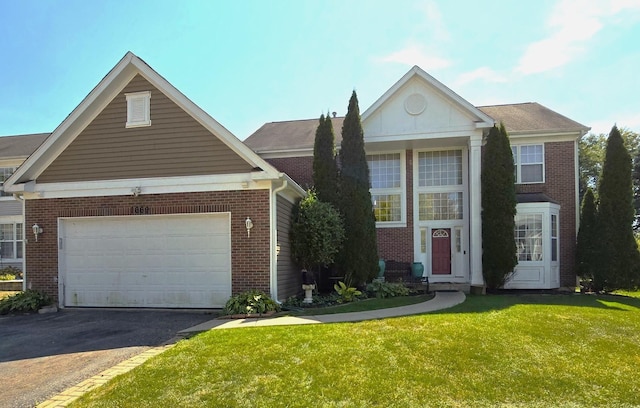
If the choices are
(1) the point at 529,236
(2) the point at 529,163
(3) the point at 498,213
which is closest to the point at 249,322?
(3) the point at 498,213

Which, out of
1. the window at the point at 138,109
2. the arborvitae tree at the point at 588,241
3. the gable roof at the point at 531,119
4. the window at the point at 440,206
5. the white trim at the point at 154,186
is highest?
the gable roof at the point at 531,119

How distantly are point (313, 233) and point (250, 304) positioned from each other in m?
3.18

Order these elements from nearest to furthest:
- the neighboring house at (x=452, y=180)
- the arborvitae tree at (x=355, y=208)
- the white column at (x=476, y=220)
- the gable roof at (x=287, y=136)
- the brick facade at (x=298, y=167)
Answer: the arborvitae tree at (x=355, y=208)
the white column at (x=476, y=220)
the neighboring house at (x=452, y=180)
the brick facade at (x=298, y=167)
the gable roof at (x=287, y=136)

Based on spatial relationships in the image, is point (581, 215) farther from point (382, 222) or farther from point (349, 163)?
point (349, 163)

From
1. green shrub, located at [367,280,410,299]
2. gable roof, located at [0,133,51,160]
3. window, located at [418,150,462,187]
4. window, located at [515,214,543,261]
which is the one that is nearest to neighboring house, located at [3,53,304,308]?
green shrub, located at [367,280,410,299]

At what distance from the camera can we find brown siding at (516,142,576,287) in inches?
641

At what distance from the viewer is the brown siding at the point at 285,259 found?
11455 mm

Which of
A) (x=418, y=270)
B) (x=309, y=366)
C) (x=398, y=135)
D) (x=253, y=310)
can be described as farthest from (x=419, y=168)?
(x=309, y=366)

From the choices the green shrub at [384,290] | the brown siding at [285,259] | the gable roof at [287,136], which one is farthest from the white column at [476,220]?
the brown siding at [285,259]

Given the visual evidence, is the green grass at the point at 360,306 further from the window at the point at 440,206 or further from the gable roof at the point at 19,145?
the gable roof at the point at 19,145

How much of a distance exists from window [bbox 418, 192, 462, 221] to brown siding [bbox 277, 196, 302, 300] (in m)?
6.25

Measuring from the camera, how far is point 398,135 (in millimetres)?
15969

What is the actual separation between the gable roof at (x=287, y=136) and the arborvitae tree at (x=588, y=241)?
881cm

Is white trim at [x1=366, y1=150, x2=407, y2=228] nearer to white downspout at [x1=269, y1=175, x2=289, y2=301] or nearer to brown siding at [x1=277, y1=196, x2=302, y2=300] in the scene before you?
brown siding at [x1=277, y1=196, x2=302, y2=300]
